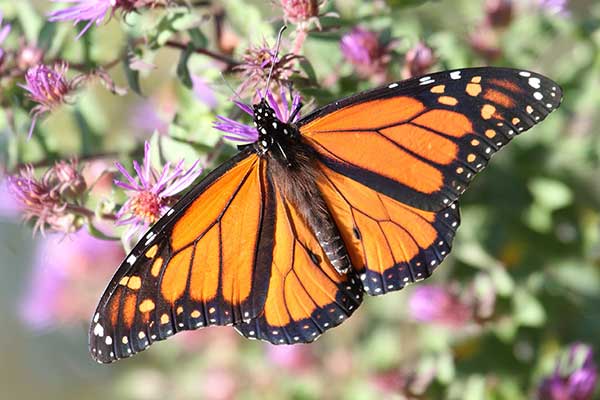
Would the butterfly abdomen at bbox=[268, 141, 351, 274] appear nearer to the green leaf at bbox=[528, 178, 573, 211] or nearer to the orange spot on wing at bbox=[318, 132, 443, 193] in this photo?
the orange spot on wing at bbox=[318, 132, 443, 193]

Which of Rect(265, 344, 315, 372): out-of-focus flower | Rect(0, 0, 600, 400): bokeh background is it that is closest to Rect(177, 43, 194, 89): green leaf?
Rect(0, 0, 600, 400): bokeh background

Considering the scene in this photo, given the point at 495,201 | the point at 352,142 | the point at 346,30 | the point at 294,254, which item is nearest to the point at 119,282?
the point at 294,254

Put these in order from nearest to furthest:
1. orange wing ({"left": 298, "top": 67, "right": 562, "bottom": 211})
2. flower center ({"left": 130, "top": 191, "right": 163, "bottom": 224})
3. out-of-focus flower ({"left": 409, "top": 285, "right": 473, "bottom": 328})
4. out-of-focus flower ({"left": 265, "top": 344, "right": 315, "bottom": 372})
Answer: orange wing ({"left": 298, "top": 67, "right": 562, "bottom": 211}) → flower center ({"left": 130, "top": 191, "right": 163, "bottom": 224}) → out-of-focus flower ({"left": 409, "top": 285, "right": 473, "bottom": 328}) → out-of-focus flower ({"left": 265, "top": 344, "right": 315, "bottom": 372})

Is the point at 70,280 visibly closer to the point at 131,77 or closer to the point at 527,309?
the point at 131,77

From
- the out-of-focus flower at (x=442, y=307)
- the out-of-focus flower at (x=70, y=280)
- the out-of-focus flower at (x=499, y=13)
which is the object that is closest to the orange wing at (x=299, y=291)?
the out-of-focus flower at (x=442, y=307)

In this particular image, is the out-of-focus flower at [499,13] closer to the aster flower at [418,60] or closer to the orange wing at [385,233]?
the aster flower at [418,60]

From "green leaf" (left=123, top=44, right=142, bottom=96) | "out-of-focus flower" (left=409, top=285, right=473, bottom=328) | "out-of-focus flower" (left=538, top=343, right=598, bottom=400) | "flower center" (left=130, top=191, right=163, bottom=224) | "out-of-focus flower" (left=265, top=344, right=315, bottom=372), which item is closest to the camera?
"flower center" (left=130, top=191, right=163, bottom=224)

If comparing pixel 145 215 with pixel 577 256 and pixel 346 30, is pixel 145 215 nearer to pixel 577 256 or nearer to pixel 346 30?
pixel 346 30
